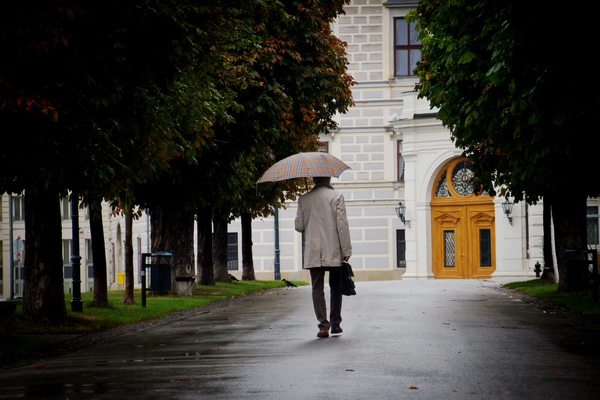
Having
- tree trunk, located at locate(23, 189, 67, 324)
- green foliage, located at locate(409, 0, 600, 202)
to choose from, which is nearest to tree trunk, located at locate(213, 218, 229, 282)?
green foliage, located at locate(409, 0, 600, 202)

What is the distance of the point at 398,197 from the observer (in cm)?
4550

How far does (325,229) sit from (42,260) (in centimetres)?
504

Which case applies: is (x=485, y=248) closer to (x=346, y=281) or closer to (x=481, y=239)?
(x=481, y=239)

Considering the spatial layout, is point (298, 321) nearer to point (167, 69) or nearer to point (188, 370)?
point (167, 69)

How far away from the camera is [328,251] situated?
1174 centimetres

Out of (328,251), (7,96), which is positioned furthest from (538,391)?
(7,96)

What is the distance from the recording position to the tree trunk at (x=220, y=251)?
3244cm

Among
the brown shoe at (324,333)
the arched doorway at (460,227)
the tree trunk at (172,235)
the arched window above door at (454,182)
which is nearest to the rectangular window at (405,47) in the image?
the arched window above door at (454,182)

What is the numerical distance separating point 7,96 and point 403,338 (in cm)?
517

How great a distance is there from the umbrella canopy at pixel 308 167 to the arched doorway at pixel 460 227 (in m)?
27.0

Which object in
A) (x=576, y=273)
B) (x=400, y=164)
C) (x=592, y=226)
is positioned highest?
(x=400, y=164)

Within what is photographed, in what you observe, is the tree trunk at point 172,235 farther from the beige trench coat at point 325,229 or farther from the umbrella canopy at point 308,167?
the beige trench coat at point 325,229

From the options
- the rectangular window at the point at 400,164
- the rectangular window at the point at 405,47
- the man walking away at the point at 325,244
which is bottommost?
the man walking away at the point at 325,244

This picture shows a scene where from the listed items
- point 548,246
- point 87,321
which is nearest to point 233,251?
point 548,246
